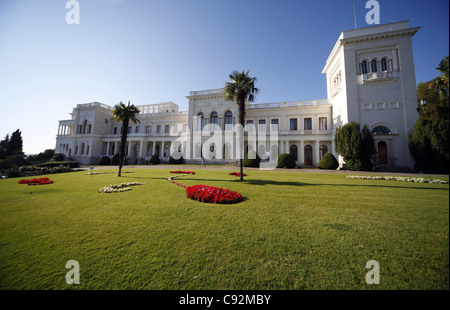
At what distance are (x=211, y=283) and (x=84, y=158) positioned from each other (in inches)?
1997

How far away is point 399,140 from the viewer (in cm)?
1973

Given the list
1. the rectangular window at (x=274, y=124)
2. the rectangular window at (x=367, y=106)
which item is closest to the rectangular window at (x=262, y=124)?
the rectangular window at (x=274, y=124)

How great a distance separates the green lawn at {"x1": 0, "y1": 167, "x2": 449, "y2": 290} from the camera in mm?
2605

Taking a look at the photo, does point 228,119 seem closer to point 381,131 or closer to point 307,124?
point 307,124

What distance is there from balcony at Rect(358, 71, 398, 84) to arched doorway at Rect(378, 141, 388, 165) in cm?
807

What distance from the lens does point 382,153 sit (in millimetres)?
20438

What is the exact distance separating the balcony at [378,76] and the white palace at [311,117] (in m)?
0.10

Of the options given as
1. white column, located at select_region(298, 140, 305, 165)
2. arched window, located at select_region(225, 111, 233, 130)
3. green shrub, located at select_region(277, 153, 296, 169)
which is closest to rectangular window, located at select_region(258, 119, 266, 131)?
arched window, located at select_region(225, 111, 233, 130)

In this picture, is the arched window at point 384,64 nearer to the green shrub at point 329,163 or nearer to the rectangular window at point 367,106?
the rectangular window at point 367,106

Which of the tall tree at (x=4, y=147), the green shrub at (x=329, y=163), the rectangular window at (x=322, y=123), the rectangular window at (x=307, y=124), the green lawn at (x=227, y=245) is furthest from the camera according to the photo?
the rectangular window at (x=307, y=124)

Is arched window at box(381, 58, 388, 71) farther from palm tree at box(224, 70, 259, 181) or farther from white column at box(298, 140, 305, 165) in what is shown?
palm tree at box(224, 70, 259, 181)

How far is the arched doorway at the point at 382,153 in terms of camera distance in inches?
797

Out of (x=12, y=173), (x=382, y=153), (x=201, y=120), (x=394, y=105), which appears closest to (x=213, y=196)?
(x=12, y=173)

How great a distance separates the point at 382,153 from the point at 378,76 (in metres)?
9.81
